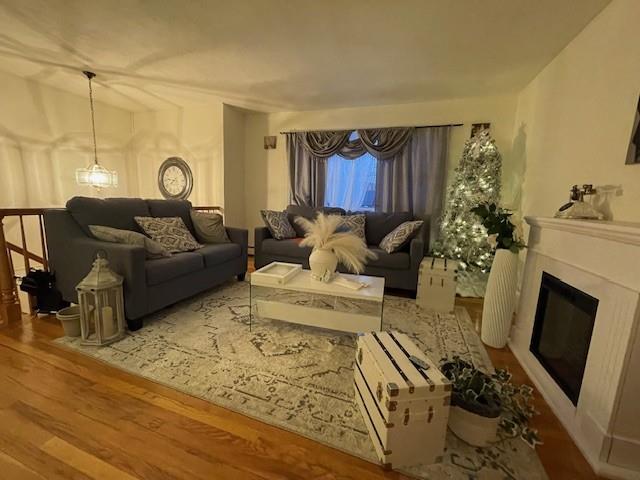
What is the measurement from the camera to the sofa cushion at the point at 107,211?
2350 mm

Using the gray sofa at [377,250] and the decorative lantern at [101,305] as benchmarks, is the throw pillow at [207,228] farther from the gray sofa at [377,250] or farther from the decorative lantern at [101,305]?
the decorative lantern at [101,305]

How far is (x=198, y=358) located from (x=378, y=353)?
1234 mm

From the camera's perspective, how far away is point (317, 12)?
2.02 meters

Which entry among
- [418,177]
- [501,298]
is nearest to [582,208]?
[501,298]

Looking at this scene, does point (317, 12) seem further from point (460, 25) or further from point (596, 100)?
point (596, 100)

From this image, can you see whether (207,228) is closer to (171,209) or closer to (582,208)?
(171,209)

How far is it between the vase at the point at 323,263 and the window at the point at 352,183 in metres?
2.24

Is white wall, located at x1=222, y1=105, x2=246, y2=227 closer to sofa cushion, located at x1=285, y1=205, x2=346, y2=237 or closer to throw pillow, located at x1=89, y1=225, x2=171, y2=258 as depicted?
sofa cushion, located at x1=285, y1=205, x2=346, y2=237

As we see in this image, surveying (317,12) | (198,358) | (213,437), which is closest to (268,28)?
(317,12)

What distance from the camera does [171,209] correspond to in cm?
324

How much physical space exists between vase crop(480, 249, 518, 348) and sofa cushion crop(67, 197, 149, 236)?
322 centimetres

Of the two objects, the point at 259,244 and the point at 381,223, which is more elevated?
the point at 381,223

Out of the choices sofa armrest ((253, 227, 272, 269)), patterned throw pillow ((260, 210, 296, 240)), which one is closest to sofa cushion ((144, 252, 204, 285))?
sofa armrest ((253, 227, 272, 269))

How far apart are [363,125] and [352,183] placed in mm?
848
